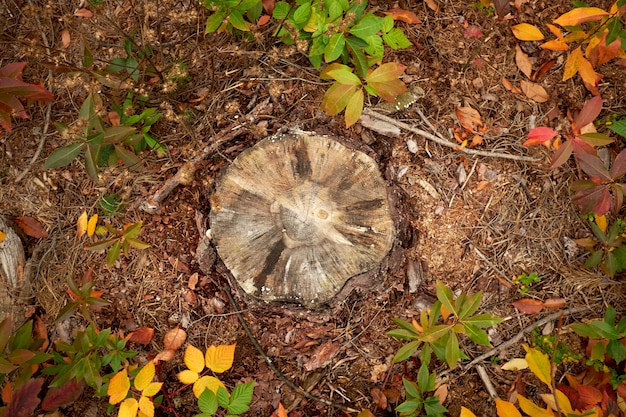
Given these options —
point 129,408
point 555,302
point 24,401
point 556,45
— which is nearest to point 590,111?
point 556,45

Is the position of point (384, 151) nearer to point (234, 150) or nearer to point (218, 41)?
point (234, 150)

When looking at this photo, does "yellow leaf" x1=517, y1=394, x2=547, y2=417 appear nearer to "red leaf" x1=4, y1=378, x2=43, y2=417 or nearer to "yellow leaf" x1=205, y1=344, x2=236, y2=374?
"yellow leaf" x1=205, y1=344, x2=236, y2=374

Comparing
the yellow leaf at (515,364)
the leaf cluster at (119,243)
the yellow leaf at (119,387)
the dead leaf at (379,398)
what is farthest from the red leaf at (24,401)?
the yellow leaf at (515,364)

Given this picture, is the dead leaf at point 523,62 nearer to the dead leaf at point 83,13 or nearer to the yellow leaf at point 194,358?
the yellow leaf at point 194,358

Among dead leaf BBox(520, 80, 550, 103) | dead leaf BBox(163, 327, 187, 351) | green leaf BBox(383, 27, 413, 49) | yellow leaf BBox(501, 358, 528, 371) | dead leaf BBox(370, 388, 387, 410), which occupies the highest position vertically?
green leaf BBox(383, 27, 413, 49)

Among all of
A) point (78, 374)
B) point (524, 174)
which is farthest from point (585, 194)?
point (78, 374)

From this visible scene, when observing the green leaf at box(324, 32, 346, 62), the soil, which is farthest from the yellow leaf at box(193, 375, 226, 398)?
the green leaf at box(324, 32, 346, 62)
